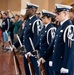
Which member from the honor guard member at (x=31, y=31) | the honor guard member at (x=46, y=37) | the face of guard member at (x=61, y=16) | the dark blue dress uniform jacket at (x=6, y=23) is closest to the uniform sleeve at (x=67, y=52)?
the face of guard member at (x=61, y=16)

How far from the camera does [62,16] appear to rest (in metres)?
4.14

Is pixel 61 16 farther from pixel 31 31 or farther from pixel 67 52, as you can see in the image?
pixel 31 31

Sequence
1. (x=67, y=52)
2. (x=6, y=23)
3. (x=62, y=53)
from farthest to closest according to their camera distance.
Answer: (x=6, y=23) → (x=62, y=53) → (x=67, y=52)

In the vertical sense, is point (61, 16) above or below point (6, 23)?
above

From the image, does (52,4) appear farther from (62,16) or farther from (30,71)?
(62,16)

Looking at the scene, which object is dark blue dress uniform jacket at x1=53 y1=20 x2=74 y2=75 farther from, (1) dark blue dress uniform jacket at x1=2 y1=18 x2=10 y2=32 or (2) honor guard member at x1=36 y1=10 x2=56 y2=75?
(1) dark blue dress uniform jacket at x1=2 y1=18 x2=10 y2=32

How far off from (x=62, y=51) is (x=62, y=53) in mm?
26

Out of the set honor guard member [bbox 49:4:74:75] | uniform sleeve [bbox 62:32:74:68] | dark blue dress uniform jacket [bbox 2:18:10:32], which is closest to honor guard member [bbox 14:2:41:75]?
honor guard member [bbox 49:4:74:75]

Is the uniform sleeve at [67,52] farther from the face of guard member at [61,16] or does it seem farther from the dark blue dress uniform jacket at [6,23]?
the dark blue dress uniform jacket at [6,23]

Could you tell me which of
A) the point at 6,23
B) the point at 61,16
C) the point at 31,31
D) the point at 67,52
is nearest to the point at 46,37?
the point at 31,31

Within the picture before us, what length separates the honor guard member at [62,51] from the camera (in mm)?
3912

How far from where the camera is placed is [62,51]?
13.3 feet

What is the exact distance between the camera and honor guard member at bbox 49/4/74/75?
12.8ft


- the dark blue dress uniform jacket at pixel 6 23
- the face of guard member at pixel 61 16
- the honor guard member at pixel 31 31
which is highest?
the face of guard member at pixel 61 16
